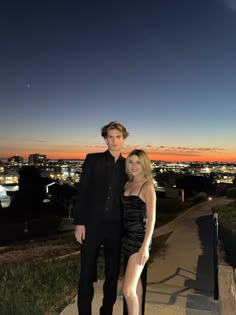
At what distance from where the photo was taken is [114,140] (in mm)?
3500

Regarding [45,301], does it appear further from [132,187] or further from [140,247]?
[132,187]

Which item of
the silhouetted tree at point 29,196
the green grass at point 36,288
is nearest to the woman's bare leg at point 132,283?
the green grass at point 36,288

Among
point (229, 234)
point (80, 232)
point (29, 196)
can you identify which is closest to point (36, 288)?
point (80, 232)

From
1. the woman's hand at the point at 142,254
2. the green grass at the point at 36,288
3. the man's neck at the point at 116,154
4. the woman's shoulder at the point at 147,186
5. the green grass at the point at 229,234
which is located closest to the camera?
the woman's hand at the point at 142,254

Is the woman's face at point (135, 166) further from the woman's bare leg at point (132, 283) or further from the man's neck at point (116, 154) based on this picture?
the woman's bare leg at point (132, 283)

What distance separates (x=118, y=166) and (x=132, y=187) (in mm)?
316

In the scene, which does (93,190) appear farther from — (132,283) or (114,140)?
(132,283)

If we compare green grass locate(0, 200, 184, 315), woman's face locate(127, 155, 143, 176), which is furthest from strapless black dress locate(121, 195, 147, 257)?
green grass locate(0, 200, 184, 315)

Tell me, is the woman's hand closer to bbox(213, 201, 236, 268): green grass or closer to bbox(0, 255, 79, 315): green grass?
bbox(0, 255, 79, 315): green grass

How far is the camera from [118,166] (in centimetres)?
360

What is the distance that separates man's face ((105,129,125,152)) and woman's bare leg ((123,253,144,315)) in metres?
1.10

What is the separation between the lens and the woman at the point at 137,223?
324 cm

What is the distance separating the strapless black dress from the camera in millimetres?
3287

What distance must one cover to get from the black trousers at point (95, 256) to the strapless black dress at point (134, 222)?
15cm
